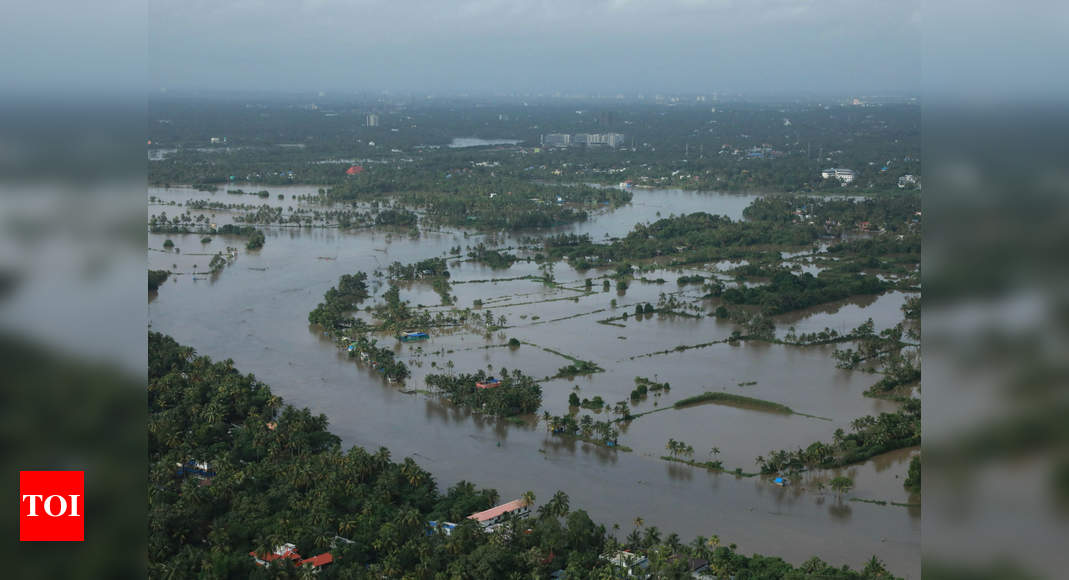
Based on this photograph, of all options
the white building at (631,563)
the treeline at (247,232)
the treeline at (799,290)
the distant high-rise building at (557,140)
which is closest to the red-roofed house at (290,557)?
the white building at (631,563)

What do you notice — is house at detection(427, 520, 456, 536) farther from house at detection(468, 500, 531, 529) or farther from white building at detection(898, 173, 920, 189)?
white building at detection(898, 173, 920, 189)

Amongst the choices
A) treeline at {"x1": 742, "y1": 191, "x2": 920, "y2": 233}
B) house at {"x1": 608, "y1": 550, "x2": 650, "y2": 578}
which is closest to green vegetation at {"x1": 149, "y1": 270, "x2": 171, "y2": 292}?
house at {"x1": 608, "y1": 550, "x2": 650, "y2": 578}

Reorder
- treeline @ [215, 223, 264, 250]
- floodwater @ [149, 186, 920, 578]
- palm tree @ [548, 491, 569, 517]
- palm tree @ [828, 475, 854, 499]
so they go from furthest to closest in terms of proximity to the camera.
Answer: treeline @ [215, 223, 264, 250] → palm tree @ [828, 475, 854, 499] → floodwater @ [149, 186, 920, 578] → palm tree @ [548, 491, 569, 517]

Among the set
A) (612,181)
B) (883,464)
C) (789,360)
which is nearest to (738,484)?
(883,464)

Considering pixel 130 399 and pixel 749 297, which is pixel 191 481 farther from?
pixel 749 297

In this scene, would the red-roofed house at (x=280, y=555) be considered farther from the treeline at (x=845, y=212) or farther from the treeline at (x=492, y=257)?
the treeline at (x=845, y=212)

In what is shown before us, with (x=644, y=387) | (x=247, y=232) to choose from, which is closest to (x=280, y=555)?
(x=644, y=387)
